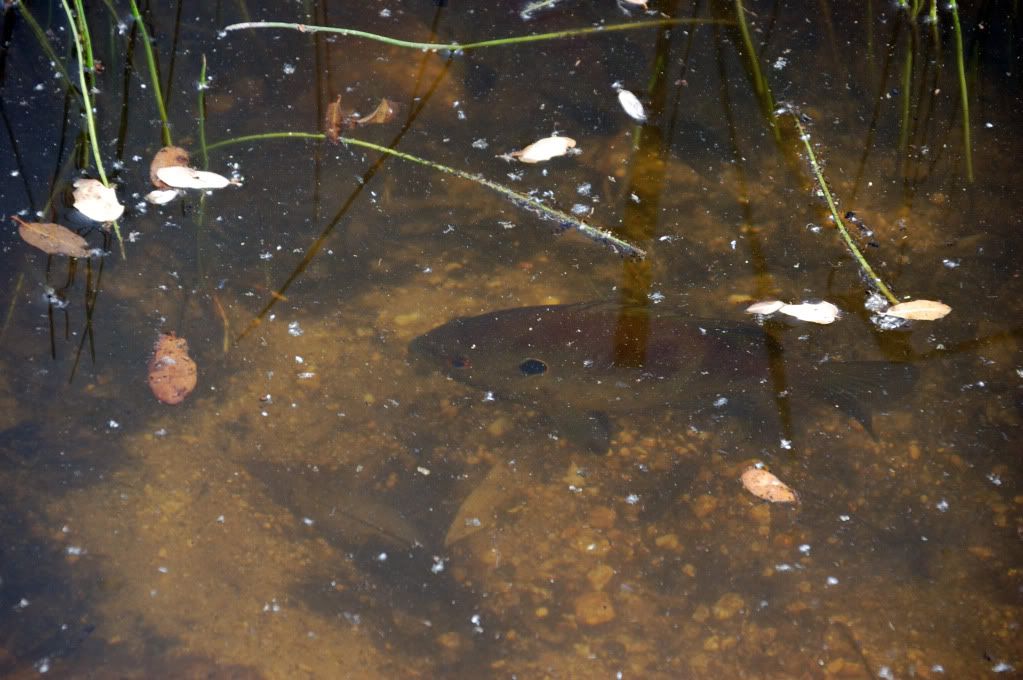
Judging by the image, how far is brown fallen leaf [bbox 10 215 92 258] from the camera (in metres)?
3.09

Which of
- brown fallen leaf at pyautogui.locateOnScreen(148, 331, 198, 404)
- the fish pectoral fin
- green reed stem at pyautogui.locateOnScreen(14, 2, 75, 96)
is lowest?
the fish pectoral fin

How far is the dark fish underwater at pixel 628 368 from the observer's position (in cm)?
296

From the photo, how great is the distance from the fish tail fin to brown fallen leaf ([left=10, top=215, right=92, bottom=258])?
2.98 metres

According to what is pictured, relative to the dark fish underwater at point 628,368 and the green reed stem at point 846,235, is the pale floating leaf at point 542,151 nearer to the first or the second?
the dark fish underwater at point 628,368

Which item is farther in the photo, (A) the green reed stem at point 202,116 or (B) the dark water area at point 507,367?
(A) the green reed stem at point 202,116

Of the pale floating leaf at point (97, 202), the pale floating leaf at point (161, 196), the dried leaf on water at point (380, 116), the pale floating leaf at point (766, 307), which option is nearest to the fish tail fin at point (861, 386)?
the pale floating leaf at point (766, 307)

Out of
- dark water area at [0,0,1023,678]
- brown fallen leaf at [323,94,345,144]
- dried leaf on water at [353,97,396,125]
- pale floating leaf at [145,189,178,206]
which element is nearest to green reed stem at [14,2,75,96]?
dark water area at [0,0,1023,678]

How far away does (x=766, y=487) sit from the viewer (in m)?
2.80

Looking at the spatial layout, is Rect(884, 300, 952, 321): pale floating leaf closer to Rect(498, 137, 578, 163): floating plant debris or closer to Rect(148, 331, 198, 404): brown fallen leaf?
Rect(498, 137, 578, 163): floating plant debris

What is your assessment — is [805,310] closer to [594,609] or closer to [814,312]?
[814,312]

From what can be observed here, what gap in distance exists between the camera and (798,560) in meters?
2.69

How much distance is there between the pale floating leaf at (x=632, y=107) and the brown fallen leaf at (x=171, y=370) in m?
2.29

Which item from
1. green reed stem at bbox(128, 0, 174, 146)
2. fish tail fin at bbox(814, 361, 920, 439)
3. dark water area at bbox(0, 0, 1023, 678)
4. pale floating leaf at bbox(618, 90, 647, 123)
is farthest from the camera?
pale floating leaf at bbox(618, 90, 647, 123)

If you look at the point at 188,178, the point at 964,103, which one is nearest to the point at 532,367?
the point at 188,178
